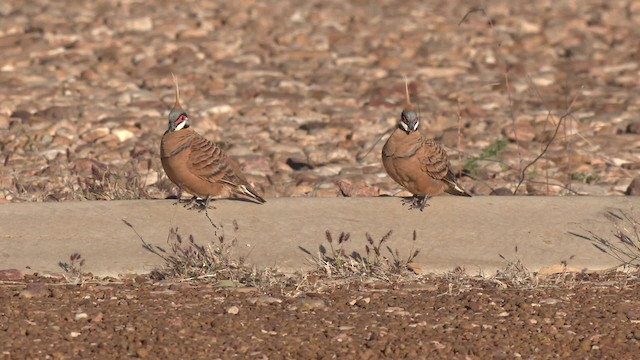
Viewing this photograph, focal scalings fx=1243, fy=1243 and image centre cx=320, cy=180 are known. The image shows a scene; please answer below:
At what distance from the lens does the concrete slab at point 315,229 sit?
723 cm

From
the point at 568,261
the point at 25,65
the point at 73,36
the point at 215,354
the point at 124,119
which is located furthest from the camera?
the point at 73,36

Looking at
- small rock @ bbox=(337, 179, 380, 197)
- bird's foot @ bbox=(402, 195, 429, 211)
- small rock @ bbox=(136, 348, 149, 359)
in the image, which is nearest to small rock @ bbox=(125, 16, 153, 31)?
small rock @ bbox=(337, 179, 380, 197)

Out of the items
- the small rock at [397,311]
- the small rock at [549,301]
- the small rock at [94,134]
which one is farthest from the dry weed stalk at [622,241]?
the small rock at [94,134]

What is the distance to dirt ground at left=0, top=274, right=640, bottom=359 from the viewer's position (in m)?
5.88

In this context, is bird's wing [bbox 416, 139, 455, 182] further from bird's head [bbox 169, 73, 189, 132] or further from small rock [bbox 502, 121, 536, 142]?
small rock [bbox 502, 121, 536, 142]

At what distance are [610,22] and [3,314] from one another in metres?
13.0

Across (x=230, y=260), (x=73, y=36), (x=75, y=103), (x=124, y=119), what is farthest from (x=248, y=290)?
(x=73, y=36)

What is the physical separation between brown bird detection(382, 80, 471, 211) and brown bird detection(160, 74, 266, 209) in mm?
891

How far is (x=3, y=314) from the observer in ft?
20.5

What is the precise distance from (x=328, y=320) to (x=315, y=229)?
1.31 m

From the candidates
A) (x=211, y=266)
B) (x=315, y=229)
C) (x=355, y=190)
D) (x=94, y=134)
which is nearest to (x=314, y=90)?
(x=94, y=134)

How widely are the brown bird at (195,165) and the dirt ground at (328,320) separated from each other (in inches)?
45.3

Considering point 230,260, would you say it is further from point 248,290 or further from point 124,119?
point 124,119

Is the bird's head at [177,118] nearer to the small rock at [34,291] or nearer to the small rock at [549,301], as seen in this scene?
the small rock at [34,291]
